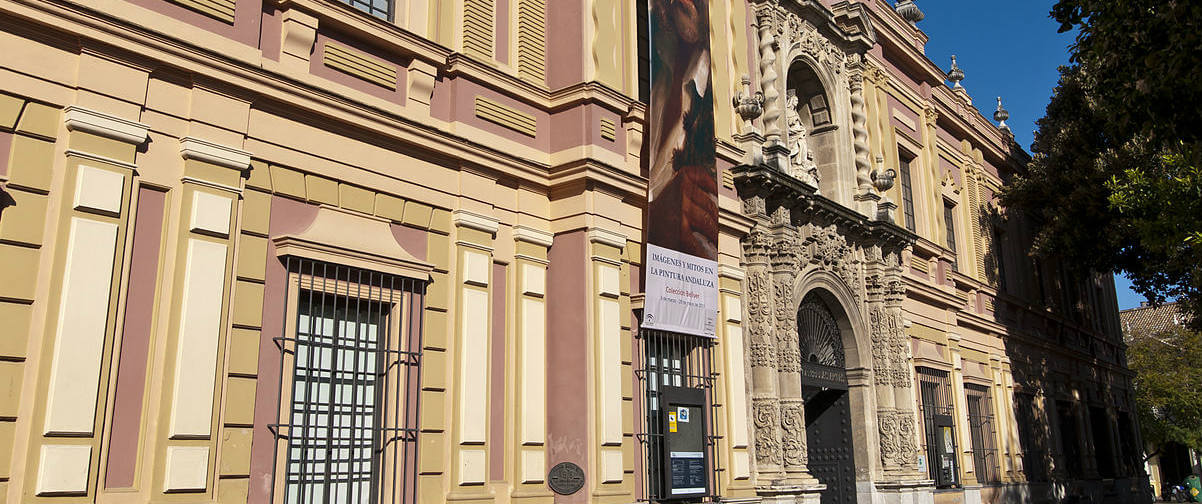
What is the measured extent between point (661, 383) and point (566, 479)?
1.99 metres

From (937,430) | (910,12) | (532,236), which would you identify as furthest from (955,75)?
(532,236)

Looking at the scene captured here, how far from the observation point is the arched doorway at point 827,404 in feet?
53.1

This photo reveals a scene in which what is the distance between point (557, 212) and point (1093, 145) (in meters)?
14.3

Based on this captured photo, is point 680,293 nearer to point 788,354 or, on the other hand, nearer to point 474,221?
point 474,221

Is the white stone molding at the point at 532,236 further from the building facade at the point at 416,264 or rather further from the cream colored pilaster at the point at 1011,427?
the cream colored pilaster at the point at 1011,427

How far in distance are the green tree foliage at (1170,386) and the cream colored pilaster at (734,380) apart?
30.1m

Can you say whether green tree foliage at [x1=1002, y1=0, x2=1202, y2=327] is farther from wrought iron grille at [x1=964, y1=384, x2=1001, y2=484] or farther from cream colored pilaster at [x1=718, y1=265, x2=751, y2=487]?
cream colored pilaster at [x1=718, y1=265, x2=751, y2=487]

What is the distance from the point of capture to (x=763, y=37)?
1625 centimetres

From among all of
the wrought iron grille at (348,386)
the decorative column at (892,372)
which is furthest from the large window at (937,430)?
the wrought iron grille at (348,386)

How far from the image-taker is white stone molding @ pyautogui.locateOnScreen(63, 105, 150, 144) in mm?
7316

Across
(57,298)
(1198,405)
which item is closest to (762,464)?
(57,298)

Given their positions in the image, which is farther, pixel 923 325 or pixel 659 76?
pixel 923 325

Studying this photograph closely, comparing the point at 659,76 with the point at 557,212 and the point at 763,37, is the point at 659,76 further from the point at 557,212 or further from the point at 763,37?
the point at 763,37

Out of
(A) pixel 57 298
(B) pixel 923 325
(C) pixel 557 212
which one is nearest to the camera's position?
(A) pixel 57 298
